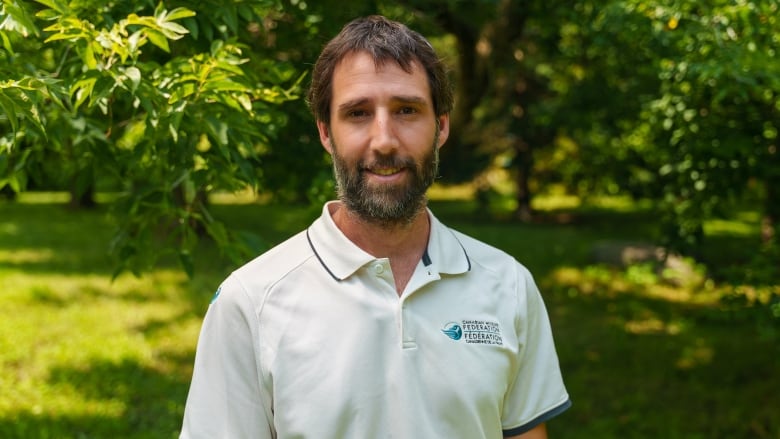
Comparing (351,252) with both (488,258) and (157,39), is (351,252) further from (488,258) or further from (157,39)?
(157,39)

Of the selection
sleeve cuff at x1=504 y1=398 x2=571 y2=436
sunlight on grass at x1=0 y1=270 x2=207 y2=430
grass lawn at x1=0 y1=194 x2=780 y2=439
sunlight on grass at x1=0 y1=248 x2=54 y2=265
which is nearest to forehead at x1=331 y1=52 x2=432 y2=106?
sleeve cuff at x1=504 y1=398 x2=571 y2=436

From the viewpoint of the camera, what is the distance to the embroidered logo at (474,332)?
73.2 inches

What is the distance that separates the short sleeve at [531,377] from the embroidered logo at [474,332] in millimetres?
118

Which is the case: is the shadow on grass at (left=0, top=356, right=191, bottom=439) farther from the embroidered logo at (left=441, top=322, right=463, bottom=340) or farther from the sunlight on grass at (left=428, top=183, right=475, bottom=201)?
the sunlight on grass at (left=428, top=183, right=475, bottom=201)

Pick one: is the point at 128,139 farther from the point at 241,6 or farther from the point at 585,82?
the point at 585,82

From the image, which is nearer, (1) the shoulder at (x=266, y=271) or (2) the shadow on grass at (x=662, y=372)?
(1) the shoulder at (x=266, y=271)

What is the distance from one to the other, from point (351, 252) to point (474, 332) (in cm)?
36

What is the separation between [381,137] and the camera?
72.4 inches

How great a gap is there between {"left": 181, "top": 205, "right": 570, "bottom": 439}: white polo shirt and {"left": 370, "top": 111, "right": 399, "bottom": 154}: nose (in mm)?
249

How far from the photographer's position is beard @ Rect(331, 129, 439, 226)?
6.18ft

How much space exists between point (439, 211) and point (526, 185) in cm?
260

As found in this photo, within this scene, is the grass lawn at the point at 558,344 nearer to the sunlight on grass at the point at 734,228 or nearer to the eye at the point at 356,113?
the eye at the point at 356,113

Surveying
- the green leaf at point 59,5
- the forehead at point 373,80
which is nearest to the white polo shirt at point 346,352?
the forehead at point 373,80

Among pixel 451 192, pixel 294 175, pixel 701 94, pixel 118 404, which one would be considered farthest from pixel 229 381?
pixel 451 192
